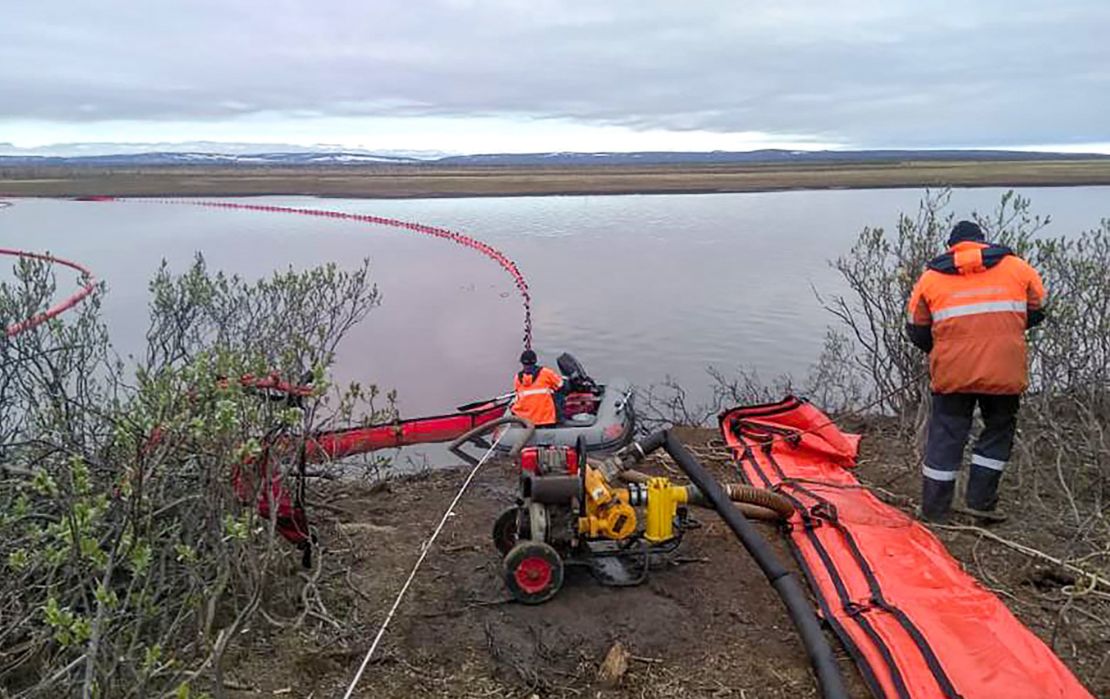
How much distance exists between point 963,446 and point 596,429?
10.8 ft

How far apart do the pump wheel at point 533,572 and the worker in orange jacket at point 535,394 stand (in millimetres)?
3238

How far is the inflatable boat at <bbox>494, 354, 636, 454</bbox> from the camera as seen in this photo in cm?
745

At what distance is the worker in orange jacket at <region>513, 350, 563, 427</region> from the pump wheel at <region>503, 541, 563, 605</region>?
3.24 m

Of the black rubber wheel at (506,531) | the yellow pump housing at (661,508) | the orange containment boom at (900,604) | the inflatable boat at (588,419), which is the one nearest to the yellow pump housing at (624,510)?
the yellow pump housing at (661,508)

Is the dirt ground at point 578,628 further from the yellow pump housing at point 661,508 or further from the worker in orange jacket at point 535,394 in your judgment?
the worker in orange jacket at point 535,394

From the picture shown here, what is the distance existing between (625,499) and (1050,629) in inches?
78.6

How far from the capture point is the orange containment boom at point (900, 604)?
337 centimetres

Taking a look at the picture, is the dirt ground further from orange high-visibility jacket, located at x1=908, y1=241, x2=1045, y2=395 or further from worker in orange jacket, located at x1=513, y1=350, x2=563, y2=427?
worker in orange jacket, located at x1=513, y1=350, x2=563, y2=427

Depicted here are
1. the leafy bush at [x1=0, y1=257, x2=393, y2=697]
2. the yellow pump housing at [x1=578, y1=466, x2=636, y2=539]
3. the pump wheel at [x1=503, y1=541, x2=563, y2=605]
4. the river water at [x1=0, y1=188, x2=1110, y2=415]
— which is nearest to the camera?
the leafy bush at [x1=0, y1=257, x2=393, y2=697]

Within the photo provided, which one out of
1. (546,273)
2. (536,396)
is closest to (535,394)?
(536,396)

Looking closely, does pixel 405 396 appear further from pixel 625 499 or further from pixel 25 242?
pixel 25 242

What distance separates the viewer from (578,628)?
408 cm

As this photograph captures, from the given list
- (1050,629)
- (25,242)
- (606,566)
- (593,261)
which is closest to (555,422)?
(606,566)

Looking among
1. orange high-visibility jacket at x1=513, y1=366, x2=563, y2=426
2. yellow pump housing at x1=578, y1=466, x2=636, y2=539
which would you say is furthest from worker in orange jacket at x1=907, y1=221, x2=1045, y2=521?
orange high-visibility jacket at x1=513, y1=366, x2=563, y2=426
